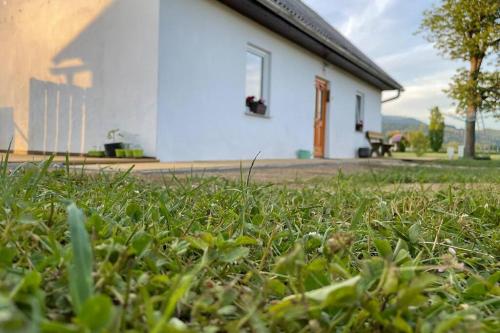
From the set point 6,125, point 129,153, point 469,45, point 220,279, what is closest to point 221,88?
point 129,153

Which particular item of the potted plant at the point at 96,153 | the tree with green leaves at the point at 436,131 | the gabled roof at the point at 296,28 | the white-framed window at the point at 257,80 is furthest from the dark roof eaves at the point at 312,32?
the tree with green leaves at the point at 436,131

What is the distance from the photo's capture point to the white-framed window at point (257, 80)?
6609mm

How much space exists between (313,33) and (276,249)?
6726 millimetres

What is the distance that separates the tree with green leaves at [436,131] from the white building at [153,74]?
20.4m

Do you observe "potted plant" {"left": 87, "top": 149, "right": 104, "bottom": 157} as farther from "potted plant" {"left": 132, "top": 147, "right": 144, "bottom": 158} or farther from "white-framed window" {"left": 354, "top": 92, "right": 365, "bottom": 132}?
"white-framed window" {"left": 354, "top": 92, "right": 365, "bottom": 132}

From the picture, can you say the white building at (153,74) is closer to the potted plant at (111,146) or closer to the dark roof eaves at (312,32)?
the dark roof eaves at (312,32)

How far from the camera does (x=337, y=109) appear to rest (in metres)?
9.66

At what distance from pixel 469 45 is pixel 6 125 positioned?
1208 centimetres

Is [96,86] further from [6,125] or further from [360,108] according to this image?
[360,108]

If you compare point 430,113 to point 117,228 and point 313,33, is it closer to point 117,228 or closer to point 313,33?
point 313,33

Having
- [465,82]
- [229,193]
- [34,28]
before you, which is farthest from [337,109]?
[229,193]

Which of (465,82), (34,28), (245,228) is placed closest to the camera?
(245,228)

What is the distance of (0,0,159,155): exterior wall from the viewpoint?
15.9 feet

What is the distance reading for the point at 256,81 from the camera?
6848 mm
